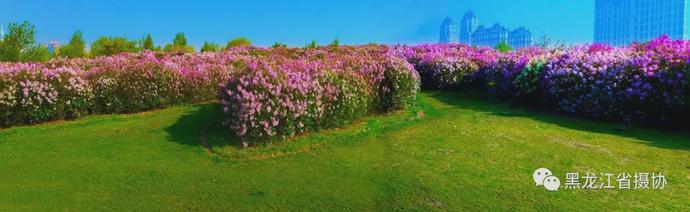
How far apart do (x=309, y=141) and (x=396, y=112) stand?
279 cm

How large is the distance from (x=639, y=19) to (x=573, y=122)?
153 meters

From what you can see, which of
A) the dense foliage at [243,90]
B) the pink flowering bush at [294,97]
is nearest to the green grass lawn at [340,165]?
the pink flowering bush at [294,97]

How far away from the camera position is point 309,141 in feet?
25.5

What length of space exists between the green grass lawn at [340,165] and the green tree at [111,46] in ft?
67.2

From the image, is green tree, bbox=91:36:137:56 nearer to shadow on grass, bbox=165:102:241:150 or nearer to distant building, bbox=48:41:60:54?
distant building, bbox=48:41:60:54

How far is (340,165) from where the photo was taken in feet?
21.8

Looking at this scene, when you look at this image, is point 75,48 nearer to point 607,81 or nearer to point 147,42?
point 147,42

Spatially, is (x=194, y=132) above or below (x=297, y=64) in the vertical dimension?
below

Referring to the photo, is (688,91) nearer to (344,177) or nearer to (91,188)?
(344,177)

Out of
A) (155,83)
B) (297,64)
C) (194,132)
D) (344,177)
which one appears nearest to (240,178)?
(344,177)

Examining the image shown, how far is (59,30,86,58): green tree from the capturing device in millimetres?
27172

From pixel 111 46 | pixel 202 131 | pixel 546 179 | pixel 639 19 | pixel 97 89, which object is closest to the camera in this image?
pixel 546 179

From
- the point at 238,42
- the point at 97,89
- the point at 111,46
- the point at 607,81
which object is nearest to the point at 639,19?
the point at 238,42

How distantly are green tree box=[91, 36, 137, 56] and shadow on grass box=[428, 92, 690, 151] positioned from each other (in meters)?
21.3
